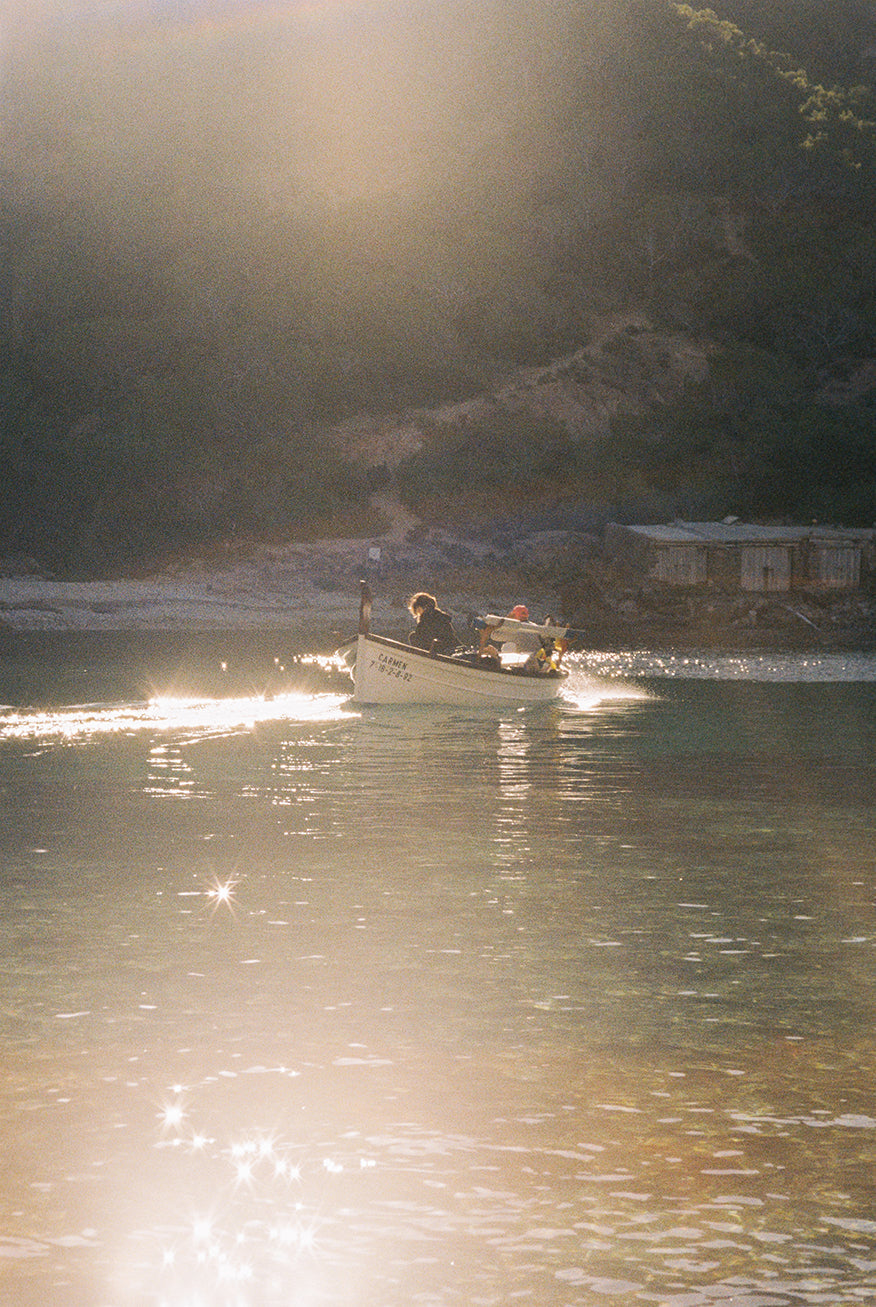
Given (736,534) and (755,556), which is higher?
(736,534)

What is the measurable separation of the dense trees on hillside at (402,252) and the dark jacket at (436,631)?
53754 millimetres

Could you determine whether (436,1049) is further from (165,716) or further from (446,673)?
(165,716)

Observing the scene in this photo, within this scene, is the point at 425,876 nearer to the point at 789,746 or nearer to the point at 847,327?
the point at 789,746

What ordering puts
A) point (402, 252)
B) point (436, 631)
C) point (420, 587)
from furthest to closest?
point (402, 252) < point (420, 587) < point (436, 631)

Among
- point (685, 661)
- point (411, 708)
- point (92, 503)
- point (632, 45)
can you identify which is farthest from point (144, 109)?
point (411, 708)

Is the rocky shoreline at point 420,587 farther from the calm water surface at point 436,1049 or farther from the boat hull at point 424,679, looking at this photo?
the calm water surface at point 436,1049

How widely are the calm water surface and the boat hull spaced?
11089 mm

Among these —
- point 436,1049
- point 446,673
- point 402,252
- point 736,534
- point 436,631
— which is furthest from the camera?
point 402,252

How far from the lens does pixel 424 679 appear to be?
111 feet

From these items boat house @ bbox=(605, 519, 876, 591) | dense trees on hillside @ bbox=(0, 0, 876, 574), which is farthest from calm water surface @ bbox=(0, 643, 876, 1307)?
dense trees on hillside @ bbox=(0, 0, 876, 574)

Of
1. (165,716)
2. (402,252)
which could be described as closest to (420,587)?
(402,252)

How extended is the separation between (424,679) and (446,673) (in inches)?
21.3

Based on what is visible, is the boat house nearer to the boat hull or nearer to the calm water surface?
the boat hull

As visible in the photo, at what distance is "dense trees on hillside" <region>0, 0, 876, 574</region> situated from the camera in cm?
9406
